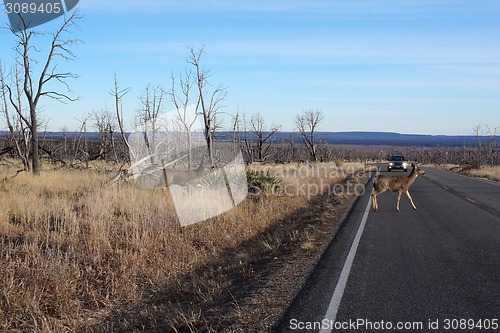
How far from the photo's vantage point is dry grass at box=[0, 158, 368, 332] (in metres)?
6.05

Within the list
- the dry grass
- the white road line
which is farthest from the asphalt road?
the dry grass

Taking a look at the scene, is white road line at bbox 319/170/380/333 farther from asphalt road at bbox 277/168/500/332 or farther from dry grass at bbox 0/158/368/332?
dry grass at bbox 0/158/368/332

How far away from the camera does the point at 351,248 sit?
8617 millimetres

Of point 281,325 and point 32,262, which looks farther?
point 32,262

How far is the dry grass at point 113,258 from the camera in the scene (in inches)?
238

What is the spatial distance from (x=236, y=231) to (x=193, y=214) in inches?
54.1

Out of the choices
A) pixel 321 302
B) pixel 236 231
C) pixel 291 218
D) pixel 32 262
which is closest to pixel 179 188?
pixel 291 218

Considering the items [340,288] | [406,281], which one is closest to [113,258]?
[340,288]

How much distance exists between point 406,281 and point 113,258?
4.78 metres

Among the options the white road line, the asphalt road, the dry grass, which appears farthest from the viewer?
the dry grass

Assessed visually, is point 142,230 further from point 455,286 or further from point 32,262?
point 455,286

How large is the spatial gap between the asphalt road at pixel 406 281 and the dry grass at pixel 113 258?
1194 mm

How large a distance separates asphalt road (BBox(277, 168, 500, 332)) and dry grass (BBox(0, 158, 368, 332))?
1.19 meters

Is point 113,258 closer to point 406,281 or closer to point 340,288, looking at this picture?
point 340,288
